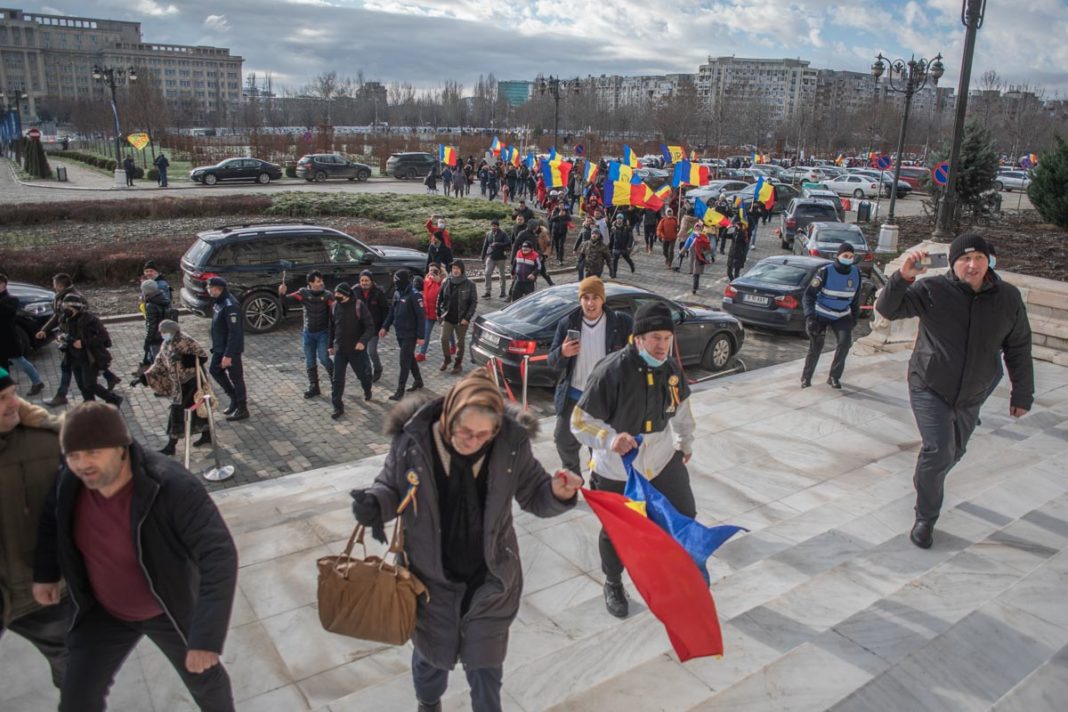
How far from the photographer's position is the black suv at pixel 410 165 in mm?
45531

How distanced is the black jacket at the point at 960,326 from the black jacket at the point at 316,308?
6879 millimetres

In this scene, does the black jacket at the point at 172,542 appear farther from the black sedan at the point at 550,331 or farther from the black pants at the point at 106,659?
the black sedan at the point at 550,331

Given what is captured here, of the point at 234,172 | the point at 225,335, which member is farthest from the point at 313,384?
the point at 234,172

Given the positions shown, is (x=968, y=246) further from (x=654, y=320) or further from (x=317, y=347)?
(x=317, y=347)

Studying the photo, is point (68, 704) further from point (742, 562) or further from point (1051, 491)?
point (1051, 491)

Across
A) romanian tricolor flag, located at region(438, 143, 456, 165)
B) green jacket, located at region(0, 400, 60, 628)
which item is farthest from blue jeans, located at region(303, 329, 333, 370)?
romanian tricolor flag, located at region(438, 143, 456, 165)

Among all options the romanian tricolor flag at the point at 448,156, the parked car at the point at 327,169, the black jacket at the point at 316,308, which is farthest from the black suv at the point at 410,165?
the black jacket at the point at 316,308

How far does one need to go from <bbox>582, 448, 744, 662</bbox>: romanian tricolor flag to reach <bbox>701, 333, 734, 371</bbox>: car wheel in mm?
8416

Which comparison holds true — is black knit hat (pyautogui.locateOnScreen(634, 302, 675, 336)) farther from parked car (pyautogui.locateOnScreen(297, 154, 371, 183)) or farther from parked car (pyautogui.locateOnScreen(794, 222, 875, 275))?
parked car (pyautogui.locateOnScreen(297, 154, 371, 183))

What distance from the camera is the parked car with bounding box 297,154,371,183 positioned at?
41.7m

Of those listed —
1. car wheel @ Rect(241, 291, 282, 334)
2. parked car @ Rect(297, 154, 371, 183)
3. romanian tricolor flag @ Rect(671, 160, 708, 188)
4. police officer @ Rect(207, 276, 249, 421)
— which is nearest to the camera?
police officer @ Rect(207, 276, 249, 421)

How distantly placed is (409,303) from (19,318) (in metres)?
4.96

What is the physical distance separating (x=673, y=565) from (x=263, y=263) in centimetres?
1138

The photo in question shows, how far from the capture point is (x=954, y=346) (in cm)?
525
